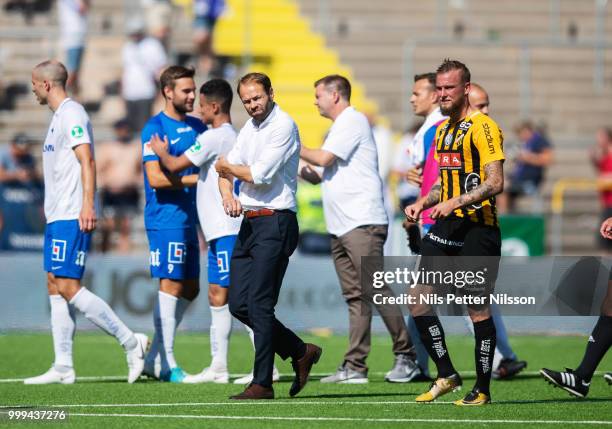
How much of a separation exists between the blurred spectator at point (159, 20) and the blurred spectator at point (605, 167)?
23.6 feet

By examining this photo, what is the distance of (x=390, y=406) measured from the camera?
860cm

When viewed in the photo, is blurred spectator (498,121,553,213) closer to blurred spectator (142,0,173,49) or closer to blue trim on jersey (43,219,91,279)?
blurred spectator (142,0,173,49)

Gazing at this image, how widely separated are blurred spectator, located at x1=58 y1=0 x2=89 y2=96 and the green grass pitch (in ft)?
29.1

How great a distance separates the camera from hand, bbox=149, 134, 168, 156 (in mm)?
10148

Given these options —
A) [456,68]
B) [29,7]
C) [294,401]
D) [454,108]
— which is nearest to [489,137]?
[454,108]

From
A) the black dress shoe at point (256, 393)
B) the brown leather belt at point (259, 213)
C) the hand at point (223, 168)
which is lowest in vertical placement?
the black dress shoe at point (256, 393)

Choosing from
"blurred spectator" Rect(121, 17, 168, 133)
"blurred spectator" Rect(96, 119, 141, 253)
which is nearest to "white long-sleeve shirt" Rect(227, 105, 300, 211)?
"blurred spectator" Rect(96, 119, 141, 253)

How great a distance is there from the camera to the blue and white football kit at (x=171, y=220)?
10375 mm

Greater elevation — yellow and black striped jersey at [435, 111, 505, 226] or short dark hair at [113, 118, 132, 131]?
short dark hair at [113, 118, 132, 131]

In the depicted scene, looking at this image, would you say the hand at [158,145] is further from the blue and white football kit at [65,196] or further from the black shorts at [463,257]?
the black shorts at [463,257]

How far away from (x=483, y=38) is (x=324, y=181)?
14799 millimetres

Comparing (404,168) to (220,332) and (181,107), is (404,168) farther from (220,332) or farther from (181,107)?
(220,332)

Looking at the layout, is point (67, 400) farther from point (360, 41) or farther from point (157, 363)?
point (360, 41)

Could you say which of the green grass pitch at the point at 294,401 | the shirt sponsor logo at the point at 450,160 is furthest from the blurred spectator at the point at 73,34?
the shirt sponsor logo at the point at 450,160
